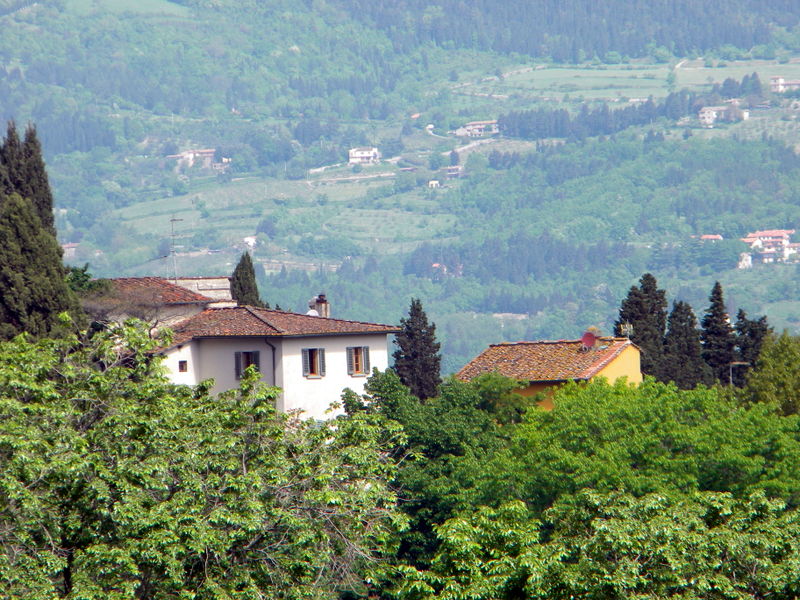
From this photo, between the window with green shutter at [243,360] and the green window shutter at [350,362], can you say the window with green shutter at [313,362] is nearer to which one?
the green window shutter at [350,362]

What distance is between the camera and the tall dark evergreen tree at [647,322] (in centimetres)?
7981

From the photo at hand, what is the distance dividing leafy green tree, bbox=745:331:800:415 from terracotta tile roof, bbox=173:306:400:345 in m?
15.5

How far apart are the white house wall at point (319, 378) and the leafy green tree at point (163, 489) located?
31626 millimetres

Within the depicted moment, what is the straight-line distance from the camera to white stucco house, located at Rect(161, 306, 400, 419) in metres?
65.2

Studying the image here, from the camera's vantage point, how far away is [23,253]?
58.7 meters

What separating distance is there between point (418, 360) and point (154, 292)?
13.8 m

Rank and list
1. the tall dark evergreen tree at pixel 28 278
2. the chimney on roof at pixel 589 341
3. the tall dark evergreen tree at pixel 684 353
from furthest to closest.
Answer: the tall dark evergreen tree at pixel 684 353
the chimney on roof at pixel 589 341
the tall dark evergreen tree at pixel 28 278

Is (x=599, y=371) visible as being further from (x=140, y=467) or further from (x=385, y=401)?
(x=140, y=467)

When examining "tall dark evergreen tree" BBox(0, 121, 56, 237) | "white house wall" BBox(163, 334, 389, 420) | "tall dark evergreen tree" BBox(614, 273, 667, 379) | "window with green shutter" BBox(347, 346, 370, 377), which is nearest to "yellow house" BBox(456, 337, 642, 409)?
"window with green shutter" BBox(347, 346, 370, 377)

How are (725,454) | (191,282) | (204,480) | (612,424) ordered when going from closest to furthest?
(204,480) → (725,454) → (612,424) → (191,282)

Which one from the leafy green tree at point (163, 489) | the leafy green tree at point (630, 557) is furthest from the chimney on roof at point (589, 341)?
the leafy green tree at point (630, 557)

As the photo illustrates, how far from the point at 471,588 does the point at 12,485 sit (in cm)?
828

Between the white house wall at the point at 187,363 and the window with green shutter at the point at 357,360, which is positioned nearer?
the white house wall at the point at 187,363

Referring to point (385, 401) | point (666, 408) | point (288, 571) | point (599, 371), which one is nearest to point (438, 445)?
point (385, 401)
